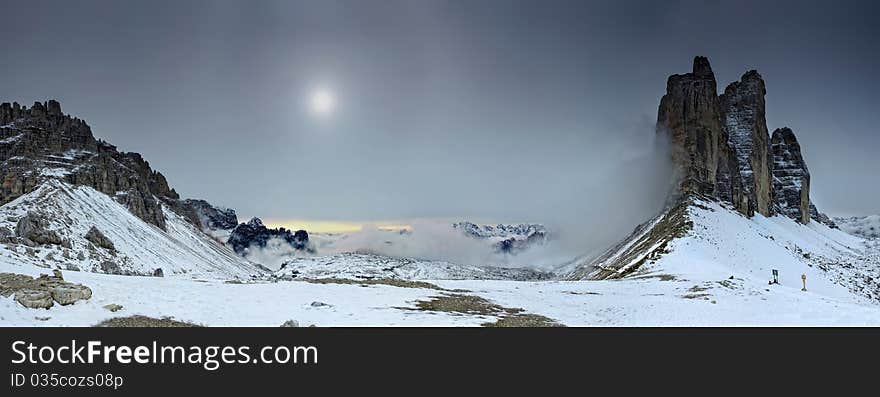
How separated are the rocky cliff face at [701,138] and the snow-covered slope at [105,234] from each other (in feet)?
346

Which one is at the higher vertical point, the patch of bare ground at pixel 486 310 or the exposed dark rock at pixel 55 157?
the exposed dark rock at pixel 55 157

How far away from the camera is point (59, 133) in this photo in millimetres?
143375

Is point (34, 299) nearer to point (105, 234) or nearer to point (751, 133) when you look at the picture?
point (105, 234)

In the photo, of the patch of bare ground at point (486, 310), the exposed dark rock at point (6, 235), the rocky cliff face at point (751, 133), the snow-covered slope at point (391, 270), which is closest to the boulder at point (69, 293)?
the patch of bare ground at point (486, 310)

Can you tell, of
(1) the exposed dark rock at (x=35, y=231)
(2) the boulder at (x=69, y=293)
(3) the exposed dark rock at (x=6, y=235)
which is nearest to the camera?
(2) the boulder at (x=69, y=293)

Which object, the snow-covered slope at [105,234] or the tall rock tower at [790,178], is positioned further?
the tall rock tower at [790,178]

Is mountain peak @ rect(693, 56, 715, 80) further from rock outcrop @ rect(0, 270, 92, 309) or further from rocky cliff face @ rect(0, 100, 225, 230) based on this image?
rocky cliff face @ rect(0, 100, 225, 230)

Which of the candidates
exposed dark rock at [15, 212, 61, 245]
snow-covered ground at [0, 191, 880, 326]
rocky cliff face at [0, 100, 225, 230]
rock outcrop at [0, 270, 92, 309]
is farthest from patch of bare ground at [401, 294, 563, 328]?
rocky cliff face at [0, 100, 225, 230]

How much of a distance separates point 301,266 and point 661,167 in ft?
367

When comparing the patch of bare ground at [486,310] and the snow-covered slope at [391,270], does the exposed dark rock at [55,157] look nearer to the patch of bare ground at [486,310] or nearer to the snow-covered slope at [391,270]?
the snow-covered slope at [391,270]

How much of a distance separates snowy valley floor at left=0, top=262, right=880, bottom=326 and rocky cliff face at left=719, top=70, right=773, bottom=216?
99.6 meters

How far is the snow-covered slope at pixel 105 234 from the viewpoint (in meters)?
75.8
